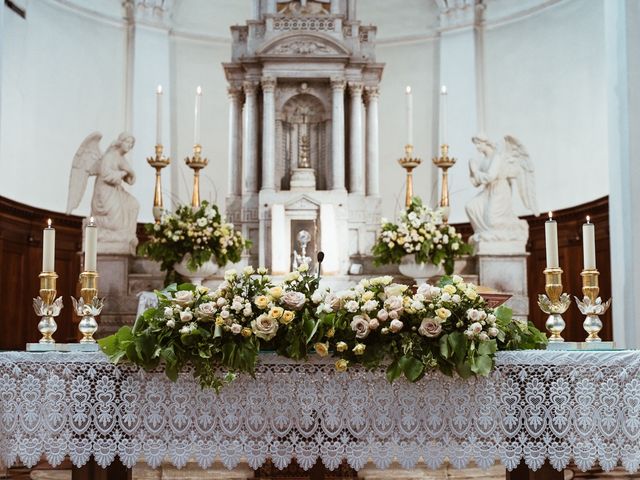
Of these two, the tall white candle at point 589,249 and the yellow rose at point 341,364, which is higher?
the tall white candle at point 589,249

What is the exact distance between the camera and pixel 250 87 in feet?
31.5

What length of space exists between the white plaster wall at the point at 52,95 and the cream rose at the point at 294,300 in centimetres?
803

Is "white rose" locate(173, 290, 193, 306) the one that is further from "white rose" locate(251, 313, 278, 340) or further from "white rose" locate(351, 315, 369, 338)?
"white rose" locate(351, 315, 369, 338)

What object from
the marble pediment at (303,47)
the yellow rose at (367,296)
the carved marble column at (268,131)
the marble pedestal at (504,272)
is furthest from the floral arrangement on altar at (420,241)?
the yellow rose at (367,296)

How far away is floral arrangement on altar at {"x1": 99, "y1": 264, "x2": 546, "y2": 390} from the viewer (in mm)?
3004

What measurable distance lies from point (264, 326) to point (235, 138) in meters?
7.19

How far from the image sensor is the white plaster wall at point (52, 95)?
10.5 meters

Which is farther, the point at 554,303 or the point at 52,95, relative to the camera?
the point at 52,95

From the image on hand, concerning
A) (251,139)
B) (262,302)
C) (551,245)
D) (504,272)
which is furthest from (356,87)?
(262,302)

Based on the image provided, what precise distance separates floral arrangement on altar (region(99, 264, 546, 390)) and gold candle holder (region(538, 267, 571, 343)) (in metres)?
0.42

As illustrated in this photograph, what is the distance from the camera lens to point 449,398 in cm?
308

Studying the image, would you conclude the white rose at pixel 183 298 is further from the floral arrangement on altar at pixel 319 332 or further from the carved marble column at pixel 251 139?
the carved marble column at pixel 251 139

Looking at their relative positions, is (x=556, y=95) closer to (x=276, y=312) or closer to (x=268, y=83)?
(x=268, y=83)

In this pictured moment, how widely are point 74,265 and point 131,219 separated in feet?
10.8
